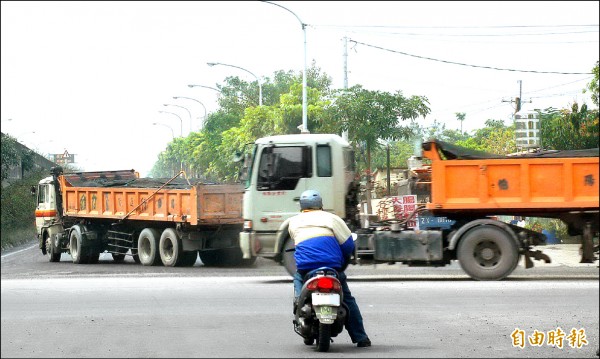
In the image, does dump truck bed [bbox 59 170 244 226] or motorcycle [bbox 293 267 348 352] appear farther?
dump truck bed [bbox 59 170 244 226]

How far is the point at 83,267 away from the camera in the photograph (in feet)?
72.8

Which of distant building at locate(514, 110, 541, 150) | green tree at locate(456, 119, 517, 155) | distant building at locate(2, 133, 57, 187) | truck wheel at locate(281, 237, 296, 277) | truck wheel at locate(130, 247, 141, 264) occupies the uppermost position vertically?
green tree at locate(456, 119, 517, 155)

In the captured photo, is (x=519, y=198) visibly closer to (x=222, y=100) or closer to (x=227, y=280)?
(x=227, y=280)

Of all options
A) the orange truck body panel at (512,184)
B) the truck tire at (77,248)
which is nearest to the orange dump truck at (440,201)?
the orange truck body panel at (512,184)

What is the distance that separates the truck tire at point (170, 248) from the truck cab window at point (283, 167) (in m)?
4.98

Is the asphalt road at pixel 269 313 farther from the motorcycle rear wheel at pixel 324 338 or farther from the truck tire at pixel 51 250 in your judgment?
the truck tire at pixel 51 250

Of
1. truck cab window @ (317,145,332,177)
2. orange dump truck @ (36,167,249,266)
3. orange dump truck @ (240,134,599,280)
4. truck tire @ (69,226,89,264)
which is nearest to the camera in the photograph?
orange dump truck @ (240,134,599,280)

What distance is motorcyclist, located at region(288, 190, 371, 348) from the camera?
28.5 ft

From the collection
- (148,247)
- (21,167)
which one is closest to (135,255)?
(148,247)

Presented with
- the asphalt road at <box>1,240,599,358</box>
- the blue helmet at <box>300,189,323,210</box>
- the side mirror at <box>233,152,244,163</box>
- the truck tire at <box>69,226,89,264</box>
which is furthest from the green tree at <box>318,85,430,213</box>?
the blue helmet at <box>300,189,323,210</box>

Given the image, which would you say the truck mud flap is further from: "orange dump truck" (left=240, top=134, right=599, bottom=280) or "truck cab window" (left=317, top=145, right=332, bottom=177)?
"truck cab window" (left=317, top=145, right=332, bottom=177)

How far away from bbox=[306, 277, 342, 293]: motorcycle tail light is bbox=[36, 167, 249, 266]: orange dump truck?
1225 cm

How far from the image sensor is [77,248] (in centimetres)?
2400

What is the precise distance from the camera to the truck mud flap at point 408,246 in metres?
16.2
